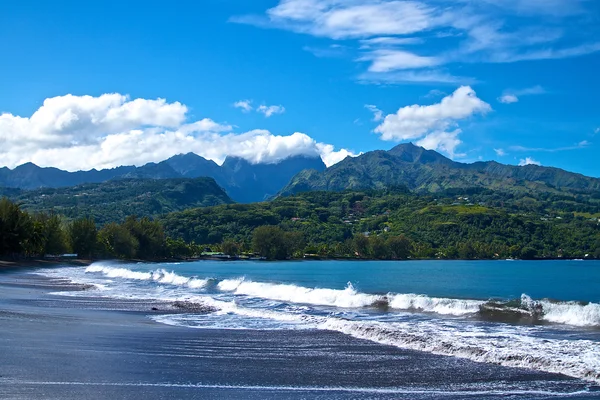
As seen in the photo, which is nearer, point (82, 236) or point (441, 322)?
point (441, 322)

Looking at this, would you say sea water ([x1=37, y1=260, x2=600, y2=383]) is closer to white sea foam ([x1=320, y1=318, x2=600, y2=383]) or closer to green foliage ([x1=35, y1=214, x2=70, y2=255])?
white sea foam ([x1=320, y1=318, x2=600, y2=383])

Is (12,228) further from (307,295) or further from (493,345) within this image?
(493,345)

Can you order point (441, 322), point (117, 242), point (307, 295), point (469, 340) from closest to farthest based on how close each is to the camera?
1. point (469, 340)
2. point (441, 322)
3. point (307, 295)
4. point (117, 242)

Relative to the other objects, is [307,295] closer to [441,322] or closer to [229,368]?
[441,322]

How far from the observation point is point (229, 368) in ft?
56.5

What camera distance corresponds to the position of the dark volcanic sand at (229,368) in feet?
46.3

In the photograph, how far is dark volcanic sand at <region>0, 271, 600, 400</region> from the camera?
46.3ft

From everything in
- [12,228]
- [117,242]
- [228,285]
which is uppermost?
[12,228]

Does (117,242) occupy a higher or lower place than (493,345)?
lower

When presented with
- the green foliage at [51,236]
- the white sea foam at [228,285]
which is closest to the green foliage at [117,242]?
the green foliage at [51,236]

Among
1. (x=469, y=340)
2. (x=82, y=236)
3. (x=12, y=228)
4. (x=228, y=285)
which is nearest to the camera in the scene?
(x=469, y=340)

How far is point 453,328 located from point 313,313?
9.83m

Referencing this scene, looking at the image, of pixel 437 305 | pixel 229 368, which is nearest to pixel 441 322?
pixel 437 305

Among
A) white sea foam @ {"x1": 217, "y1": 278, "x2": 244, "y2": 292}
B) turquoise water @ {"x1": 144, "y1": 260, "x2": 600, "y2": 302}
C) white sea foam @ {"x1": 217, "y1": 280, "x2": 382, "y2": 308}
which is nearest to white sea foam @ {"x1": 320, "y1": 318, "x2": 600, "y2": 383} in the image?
white sea foam @ {"x1": 217, "y1": 280, "x2": 382, "y2": 308}
